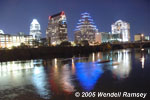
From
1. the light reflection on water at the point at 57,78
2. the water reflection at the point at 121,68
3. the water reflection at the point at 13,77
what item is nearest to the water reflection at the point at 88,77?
the light reflection on water at the point at 57,78

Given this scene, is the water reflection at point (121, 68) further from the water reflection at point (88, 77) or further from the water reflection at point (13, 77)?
the water reflection at point (13, 77)

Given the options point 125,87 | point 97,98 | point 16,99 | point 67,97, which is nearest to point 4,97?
point 16,99

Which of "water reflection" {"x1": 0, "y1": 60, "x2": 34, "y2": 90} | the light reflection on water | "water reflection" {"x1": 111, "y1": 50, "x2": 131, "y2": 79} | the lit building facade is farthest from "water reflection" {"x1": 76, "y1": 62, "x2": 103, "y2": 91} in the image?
the lit building facade

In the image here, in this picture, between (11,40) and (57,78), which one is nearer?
(57,78)

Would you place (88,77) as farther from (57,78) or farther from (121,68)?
(121,68)

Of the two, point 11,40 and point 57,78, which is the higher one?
point 11,40

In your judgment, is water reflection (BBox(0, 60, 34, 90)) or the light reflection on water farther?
water reflection (BBox(0, 60, 34, 90))

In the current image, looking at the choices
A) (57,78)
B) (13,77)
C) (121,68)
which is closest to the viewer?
(57,78)

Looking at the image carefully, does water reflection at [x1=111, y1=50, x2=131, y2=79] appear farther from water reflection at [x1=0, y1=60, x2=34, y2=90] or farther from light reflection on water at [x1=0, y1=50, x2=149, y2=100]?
water reflection at [x1=0, y1=60, x2=34, y2=90]

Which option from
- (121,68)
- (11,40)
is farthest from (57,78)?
(11,40)

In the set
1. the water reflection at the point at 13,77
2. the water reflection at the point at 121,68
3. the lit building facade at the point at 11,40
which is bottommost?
the water reflection at the point at 13,77

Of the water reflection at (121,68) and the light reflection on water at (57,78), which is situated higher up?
the water reflection at (121,68)

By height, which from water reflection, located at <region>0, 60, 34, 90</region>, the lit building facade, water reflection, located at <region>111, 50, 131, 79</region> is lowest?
water reflection, located at <region>0, 60, 34, 90</region>

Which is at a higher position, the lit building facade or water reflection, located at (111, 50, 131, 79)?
the lit building facade
